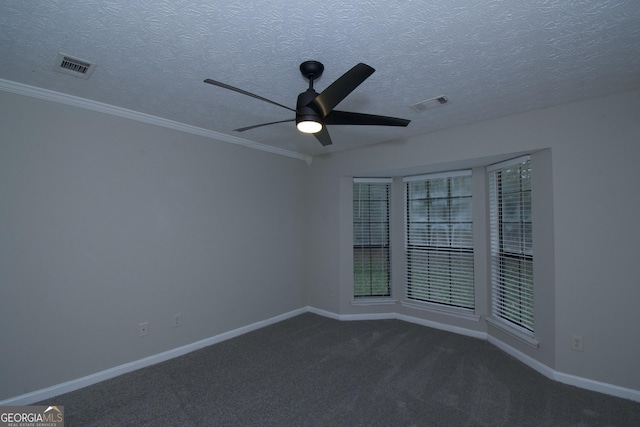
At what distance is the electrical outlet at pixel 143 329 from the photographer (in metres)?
3.01

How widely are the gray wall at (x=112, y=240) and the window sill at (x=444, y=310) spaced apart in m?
2.18

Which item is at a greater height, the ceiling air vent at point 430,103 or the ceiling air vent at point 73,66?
the ceiling air vent at point 73,66

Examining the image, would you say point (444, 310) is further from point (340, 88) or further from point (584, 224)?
point (340, 88)

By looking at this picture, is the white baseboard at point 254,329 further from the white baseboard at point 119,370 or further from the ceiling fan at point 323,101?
the ceiling fan at point 323,101

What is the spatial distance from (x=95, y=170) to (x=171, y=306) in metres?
1.60

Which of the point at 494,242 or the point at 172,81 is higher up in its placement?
the point at 172,81

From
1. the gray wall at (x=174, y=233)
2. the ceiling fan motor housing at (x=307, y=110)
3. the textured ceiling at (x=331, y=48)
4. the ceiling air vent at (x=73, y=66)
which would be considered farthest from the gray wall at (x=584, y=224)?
the ceiling air vent at (x=73, y=66)

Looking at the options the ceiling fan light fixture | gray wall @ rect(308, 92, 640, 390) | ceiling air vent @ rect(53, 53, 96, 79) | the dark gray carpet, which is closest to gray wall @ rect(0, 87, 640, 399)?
gray wall @ rect(308, 92, 640, 390)

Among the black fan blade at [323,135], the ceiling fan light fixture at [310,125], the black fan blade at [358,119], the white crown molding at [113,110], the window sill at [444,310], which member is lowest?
the window sill at [444,310]

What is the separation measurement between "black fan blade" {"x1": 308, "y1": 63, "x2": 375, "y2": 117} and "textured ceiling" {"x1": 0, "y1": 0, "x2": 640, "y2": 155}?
1.03 feet

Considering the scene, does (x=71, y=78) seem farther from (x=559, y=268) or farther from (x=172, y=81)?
(x=559, y=268)

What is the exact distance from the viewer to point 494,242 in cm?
365

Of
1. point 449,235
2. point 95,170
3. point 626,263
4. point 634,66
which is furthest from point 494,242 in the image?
point 95,170

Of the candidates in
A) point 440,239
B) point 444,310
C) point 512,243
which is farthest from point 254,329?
point 512,243
